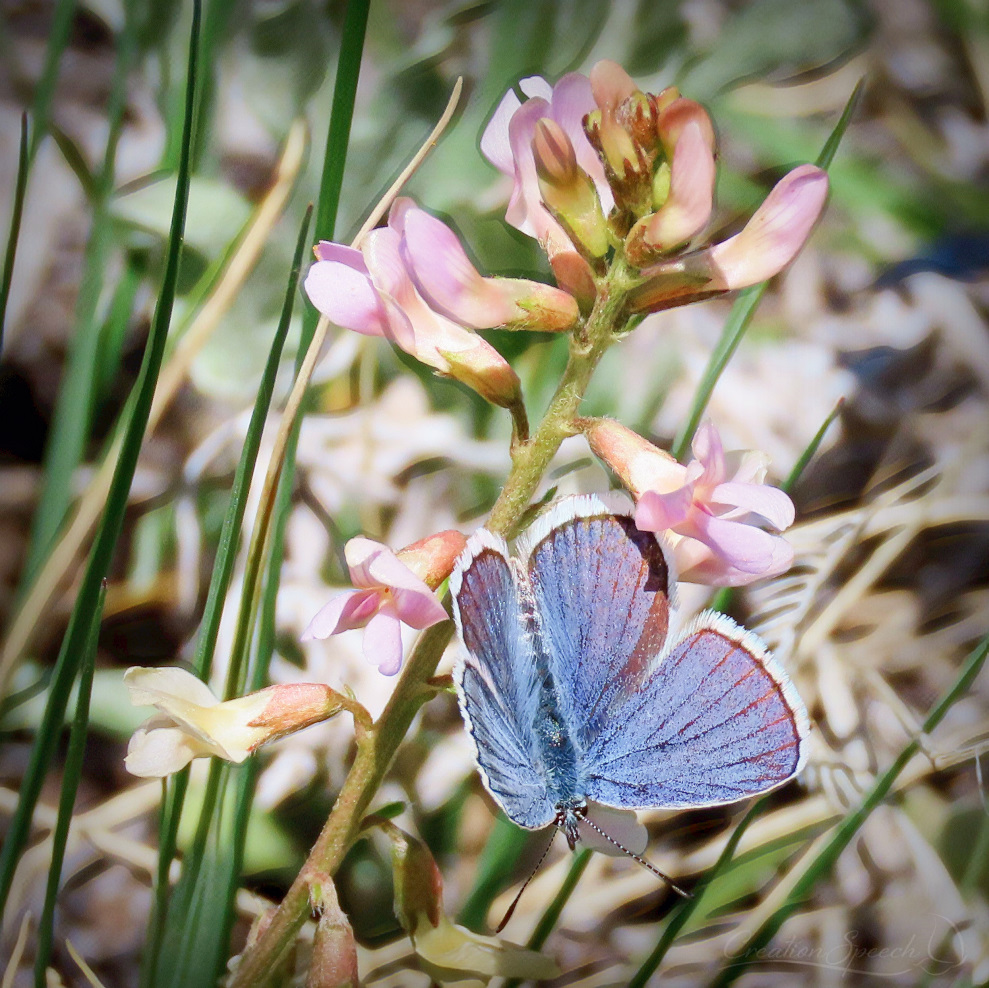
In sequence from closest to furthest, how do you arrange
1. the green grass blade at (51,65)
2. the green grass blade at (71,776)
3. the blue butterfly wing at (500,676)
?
the blue butterfly wing at (500,676)
the green grass blade at (71,776)
the green grass blade at (51,65)

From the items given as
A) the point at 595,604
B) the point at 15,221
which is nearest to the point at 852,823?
the point at 595,604

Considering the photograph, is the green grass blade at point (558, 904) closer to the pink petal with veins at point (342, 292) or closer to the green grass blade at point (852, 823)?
the green grass blade at point (852, 823)

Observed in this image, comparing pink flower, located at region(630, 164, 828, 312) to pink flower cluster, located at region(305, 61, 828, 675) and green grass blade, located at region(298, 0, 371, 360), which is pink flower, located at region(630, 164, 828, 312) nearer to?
pink flower cluster, located at region(305, 61, 828, 675)

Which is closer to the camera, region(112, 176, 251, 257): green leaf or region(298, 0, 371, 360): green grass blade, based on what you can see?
region(298, 0, 371, 360): green grass blade

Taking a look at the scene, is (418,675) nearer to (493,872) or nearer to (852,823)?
(493,872)

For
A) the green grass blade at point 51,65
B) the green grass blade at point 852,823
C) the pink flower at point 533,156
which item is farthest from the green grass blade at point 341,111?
the green grass blade at point 852,823

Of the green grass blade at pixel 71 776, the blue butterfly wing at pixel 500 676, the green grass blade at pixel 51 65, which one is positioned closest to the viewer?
the blue butterfly wing at pixel 500 676

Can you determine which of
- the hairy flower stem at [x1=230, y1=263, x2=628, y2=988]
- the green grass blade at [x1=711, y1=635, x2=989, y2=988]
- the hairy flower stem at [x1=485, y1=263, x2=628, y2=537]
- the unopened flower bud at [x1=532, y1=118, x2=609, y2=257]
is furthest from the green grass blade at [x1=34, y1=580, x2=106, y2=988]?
the green grass blade at [x1=711, y1=635, x2=989, y2=988]
